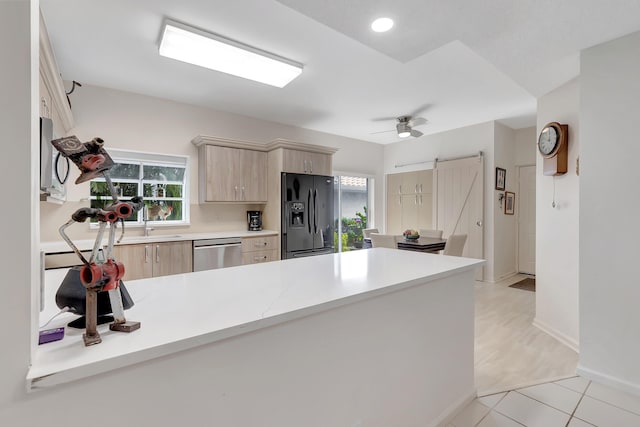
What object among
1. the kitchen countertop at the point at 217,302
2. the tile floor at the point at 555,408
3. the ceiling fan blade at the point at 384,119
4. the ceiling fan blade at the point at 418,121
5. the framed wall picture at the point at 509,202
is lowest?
the tile floor at the point at 555,408

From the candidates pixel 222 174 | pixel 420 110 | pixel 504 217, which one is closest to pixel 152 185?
pixel 222 174

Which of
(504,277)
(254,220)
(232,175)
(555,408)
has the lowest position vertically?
(555,408)

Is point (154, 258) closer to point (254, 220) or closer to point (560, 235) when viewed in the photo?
point (254, 220)

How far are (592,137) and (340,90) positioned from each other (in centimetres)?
235

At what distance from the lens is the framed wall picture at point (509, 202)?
16.7 feet

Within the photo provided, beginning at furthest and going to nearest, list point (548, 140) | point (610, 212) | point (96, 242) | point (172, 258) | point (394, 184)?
1. point (394, 184)
2. point (172, 258)
3. point (548, 140)
4. point (610, 212)
5. point (96, 242)

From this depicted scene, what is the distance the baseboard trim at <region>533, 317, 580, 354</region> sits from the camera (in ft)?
8.54

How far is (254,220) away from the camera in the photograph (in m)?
4.31

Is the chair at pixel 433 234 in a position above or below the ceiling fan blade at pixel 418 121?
below

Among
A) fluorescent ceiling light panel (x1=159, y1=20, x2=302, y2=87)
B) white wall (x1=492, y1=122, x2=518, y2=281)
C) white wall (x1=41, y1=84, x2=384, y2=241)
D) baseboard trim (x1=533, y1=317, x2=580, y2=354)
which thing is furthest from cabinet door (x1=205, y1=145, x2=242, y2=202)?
white wall (x1=492, y1=122, x2=518, y2=281)

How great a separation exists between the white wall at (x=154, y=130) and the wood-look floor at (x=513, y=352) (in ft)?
11.0

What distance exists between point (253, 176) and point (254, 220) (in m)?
0.65

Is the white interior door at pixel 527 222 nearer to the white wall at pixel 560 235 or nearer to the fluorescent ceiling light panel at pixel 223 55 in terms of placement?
the white wall at pixel 560 235

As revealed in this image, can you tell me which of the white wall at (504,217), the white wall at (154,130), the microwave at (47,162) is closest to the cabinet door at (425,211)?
the white wall at (504,217)
